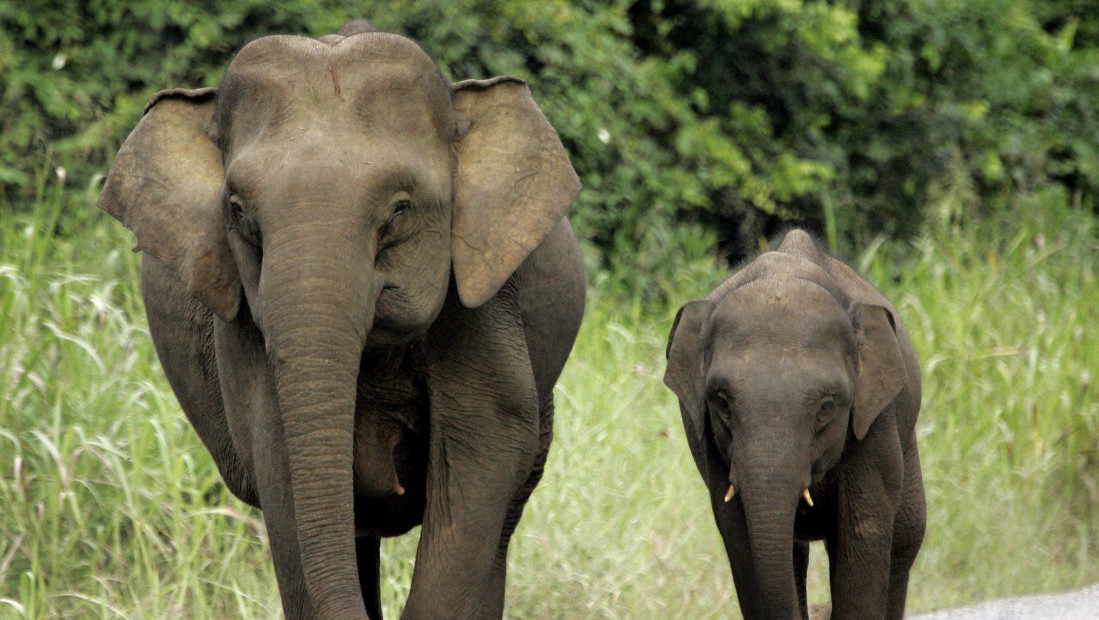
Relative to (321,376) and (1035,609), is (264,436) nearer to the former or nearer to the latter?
(321,376)

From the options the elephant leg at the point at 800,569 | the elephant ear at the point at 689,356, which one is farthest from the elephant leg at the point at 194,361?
the elephant leg at the point at 800,569

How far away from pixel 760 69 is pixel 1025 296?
3528 mm

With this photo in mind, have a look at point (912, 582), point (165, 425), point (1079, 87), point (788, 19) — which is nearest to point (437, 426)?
point (165, 425)

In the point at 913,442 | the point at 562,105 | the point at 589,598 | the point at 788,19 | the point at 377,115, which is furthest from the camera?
the point at 788,19

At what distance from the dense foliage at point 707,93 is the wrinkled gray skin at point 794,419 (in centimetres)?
480

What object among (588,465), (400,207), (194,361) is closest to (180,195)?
(400,207)

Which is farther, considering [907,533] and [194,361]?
[907,533]

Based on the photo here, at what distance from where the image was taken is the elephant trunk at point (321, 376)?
12.7 ft

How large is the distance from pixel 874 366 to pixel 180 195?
2369 mm

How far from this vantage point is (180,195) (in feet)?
14.2

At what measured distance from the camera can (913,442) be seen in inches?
242

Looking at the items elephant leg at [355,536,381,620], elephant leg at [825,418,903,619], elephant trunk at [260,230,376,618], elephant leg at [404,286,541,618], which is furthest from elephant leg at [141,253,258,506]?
elephant leg at [825,418,903,619]

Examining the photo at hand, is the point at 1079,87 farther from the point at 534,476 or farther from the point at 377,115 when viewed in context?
the point at 377,115

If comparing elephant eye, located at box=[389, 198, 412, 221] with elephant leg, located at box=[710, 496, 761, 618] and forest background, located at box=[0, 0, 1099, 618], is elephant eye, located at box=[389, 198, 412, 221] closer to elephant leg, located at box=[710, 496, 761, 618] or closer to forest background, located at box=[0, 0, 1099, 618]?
elephant leg, located at box=[710, 496, 761, 618]
